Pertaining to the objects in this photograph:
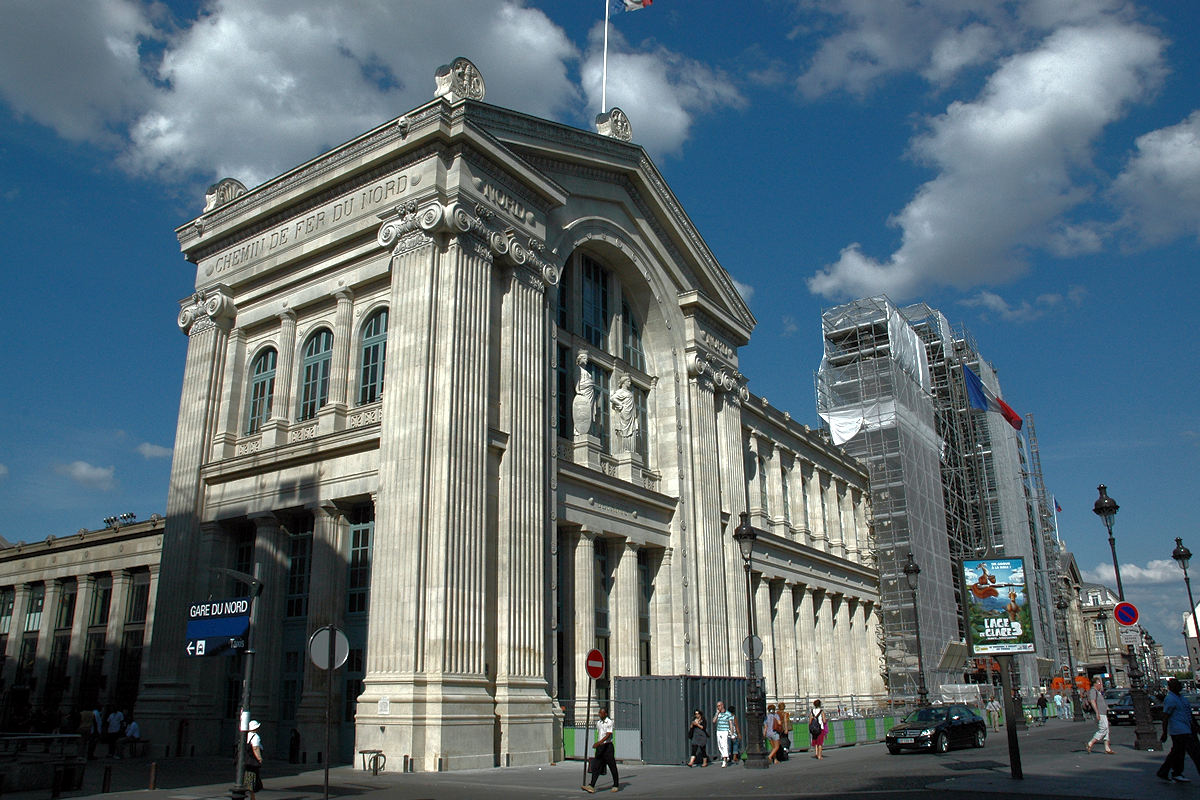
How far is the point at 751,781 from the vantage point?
18.2m

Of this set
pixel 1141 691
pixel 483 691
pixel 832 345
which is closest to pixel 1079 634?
pixel 832 345

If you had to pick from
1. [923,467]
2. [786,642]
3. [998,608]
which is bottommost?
[998,608]

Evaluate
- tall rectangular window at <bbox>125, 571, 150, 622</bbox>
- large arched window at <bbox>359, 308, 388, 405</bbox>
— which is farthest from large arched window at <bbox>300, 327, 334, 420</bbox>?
tall rectangular window at <bbox>125, 571, 150, 622</bbox>

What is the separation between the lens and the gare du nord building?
21.8m

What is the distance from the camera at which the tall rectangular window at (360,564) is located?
24.4 m

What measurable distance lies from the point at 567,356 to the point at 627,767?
43.0 ft

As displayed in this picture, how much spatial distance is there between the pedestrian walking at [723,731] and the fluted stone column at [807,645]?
2102 centimetres

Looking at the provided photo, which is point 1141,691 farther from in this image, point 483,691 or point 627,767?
point 483,691

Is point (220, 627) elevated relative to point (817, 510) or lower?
lower

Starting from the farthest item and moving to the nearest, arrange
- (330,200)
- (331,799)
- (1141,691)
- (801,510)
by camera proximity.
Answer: (801,510) < (330,200) < (1141,691) < (331,799)

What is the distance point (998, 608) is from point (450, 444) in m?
12.6

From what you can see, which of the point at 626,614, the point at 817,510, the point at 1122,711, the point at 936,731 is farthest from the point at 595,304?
the point at 1122,711

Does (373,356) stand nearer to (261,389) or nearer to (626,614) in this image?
(261,389)

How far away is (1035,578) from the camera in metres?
61.9
